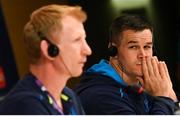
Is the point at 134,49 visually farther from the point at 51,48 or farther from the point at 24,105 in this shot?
the point at 24,105

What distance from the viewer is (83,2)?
4164 millimetres

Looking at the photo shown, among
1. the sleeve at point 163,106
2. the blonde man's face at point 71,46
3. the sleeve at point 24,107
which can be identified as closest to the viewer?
the sleeve at point 24,107

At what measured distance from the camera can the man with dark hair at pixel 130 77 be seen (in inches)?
73.4

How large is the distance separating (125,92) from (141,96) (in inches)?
2.9

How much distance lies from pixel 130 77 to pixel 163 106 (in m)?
0.22

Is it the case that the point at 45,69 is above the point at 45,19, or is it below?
below

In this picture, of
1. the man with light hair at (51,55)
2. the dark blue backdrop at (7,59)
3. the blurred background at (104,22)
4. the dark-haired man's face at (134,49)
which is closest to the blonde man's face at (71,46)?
the man with light hair at (51,55)

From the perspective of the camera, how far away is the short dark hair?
1.96 meters

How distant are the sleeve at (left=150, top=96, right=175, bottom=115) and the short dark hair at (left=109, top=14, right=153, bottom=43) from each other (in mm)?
300

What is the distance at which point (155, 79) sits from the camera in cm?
196

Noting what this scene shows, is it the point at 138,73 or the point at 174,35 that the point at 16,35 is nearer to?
the point at 174,35

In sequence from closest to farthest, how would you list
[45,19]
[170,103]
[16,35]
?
[45,19], [170,103], [16,35]

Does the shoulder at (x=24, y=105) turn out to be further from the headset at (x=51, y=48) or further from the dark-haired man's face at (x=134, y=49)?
the dark-haired man's face at (x=134, y=49)

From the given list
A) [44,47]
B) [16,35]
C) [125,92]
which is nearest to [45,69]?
[44,47]
